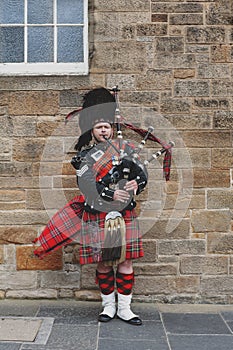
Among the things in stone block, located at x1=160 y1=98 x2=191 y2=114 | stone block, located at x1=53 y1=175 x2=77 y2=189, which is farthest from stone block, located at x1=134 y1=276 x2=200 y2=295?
stone block, located at x1=160 y1=98 x2=191 y2=114

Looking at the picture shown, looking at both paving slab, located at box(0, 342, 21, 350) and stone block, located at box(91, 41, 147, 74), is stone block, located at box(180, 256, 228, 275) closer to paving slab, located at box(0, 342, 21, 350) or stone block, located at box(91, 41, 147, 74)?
paving slab, located at box(0, 342, 21, 350)

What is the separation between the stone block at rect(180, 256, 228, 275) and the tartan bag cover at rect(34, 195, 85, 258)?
103 centimetres

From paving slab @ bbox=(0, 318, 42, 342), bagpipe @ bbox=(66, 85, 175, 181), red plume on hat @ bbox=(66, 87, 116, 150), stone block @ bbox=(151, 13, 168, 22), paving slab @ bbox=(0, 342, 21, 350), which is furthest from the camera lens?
stone block @ bbox=(151, 13, 168, 22)

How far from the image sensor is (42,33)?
4516mm

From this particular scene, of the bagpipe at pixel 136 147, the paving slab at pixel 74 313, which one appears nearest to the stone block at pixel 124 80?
the bagpipe at pixel 136 147

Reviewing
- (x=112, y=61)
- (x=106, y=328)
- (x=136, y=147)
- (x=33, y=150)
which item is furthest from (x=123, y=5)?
(x=106, y=328)

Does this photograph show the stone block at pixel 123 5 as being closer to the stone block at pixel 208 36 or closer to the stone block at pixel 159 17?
the stone block at pixel 159 17

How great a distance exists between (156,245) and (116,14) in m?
2.06

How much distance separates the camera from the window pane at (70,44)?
14.8 feet

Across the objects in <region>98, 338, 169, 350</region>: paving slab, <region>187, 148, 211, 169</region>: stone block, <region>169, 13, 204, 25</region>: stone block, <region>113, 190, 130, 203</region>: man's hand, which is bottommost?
<region>98, 338, 169, 350</region>: paving slab

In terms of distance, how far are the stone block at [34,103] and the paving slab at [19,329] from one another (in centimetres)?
175

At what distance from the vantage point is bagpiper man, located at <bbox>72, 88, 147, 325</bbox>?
3.66 metres

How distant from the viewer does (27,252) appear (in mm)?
4324

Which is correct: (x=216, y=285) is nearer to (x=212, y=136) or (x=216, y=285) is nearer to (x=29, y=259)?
(x=212, y=136)
